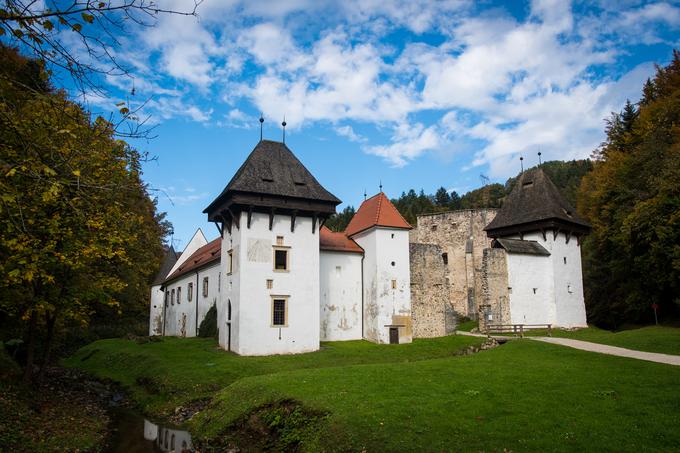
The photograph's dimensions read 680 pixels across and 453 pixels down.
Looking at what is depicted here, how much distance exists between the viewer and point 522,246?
32094 mm

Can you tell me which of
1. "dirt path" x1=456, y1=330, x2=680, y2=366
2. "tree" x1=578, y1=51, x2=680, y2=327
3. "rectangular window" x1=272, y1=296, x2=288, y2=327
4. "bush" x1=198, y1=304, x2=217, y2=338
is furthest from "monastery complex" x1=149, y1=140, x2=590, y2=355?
"dirt path" x1=456, y1=330, x2=680, y2=366

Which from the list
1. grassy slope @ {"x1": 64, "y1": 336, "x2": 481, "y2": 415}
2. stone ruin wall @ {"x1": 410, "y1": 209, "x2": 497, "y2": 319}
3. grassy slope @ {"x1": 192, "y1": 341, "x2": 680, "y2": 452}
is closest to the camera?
grassy slope @ {"x1": 192, "y1": 341, "x2": 680, "y2": 452}

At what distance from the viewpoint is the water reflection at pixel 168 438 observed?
1295 centimetres

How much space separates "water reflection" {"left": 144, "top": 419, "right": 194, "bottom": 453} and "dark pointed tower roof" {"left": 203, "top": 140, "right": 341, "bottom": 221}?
36.2 ft

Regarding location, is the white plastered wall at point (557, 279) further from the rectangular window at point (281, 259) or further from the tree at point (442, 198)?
the tree at point (442, 198)

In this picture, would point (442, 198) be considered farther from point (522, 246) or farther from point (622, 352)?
point (622, 352)

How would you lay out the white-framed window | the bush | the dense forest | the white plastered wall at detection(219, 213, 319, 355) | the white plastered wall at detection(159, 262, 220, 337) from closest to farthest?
the white plastered wall at detection(219, 213, 319, 355) < the white-framed window < the bush < the white plastered wall at detection(159, 262, 220, 337) < the dense forest

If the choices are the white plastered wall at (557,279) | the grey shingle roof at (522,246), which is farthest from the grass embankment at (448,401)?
the grey shingle roof at (522,246)

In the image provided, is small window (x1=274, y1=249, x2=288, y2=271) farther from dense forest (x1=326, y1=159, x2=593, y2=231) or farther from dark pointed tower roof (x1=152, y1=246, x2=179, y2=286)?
Result: dense forest (x1=326, y1=159, x2=593, y2=231)

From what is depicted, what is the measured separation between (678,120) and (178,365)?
3160 centimetres

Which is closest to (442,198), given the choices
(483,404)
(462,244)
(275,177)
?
(462,244)

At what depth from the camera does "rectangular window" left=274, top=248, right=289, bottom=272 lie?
78.8ft

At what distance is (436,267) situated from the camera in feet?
97.4

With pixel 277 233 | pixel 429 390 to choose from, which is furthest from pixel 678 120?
pixel 429 390
